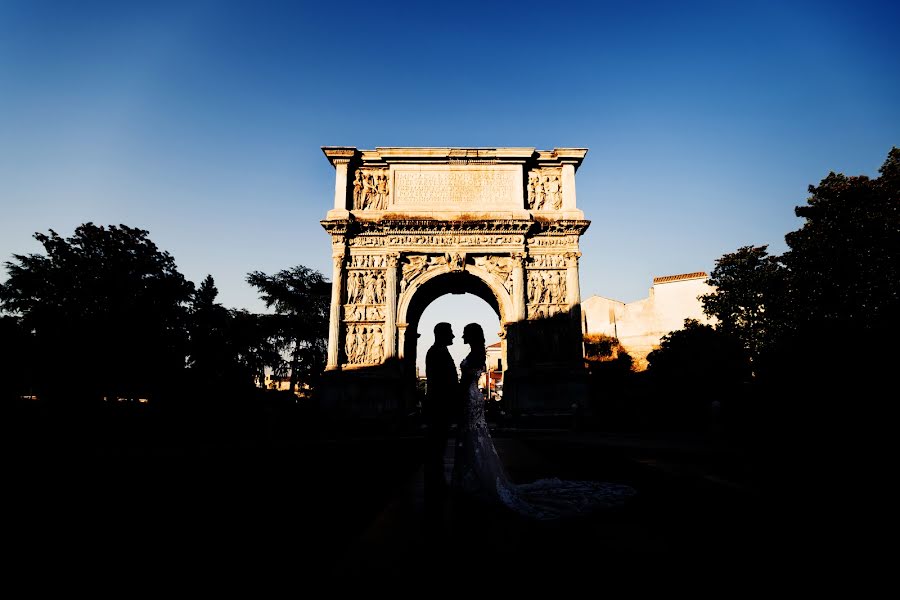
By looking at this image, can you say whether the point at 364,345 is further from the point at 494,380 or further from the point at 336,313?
the point at 494,380

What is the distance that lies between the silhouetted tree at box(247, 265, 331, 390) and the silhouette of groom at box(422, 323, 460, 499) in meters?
36.1

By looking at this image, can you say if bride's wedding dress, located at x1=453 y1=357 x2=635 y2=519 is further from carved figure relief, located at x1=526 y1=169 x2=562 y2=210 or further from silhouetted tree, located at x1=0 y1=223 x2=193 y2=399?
silhouetted tree, located at x1=0 y1=223 x2=193 y2=399

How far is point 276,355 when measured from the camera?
129 ft

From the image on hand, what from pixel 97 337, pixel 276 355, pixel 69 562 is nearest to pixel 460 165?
pixel 69 562

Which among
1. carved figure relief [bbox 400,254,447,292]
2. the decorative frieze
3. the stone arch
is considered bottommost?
the stone arch

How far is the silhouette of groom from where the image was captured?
13.6 feet

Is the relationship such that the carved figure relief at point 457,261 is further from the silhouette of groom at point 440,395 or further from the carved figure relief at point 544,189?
the silhouette of groom at point 440,395

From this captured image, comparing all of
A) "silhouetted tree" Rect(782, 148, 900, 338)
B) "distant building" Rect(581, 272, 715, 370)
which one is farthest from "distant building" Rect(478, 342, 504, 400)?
"silhouetted tree" Rect(782, 148, 900, 338)

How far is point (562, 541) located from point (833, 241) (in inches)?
852

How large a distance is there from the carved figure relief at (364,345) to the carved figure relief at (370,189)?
4.76 meters

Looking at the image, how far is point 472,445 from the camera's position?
4352 mm

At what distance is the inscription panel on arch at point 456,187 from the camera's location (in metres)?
18.2

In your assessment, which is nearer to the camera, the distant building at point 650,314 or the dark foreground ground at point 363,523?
the dark foreground ground at point 363,523

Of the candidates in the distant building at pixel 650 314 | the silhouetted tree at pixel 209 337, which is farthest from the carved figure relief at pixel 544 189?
the distant building at pixel 650 314
